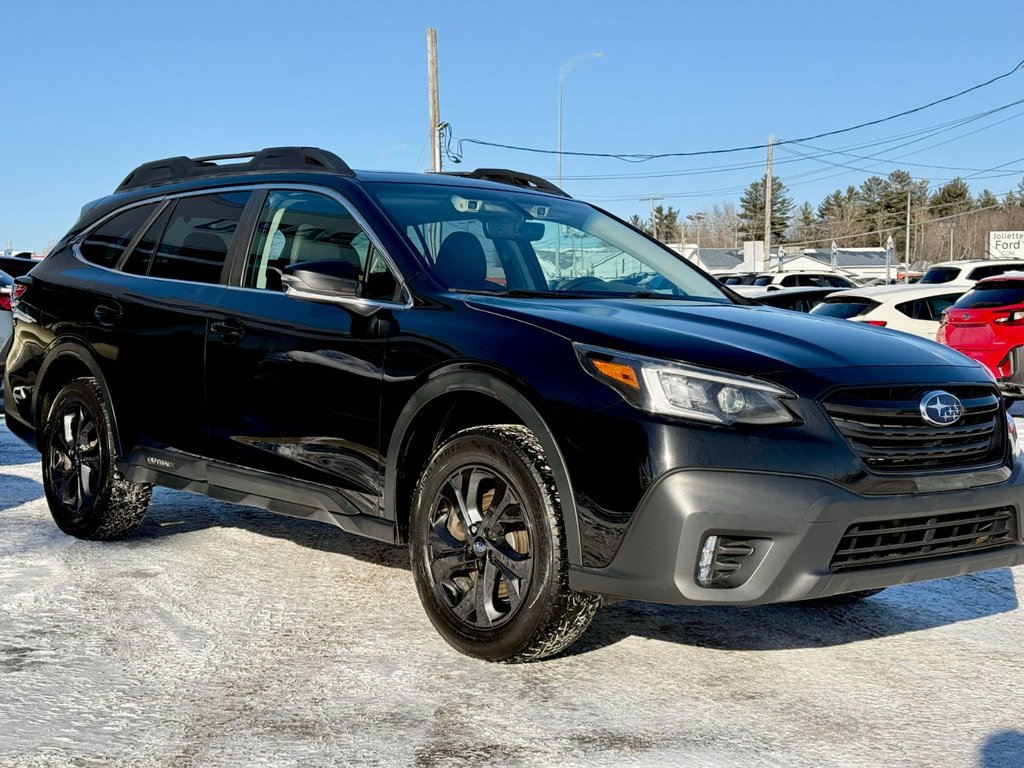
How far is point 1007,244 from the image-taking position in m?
90.3

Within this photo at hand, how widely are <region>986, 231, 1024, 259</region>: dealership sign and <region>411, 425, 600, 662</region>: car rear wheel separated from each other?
9094 cm

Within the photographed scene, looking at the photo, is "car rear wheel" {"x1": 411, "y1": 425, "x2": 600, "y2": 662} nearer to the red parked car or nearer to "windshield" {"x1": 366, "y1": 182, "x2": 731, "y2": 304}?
"windshield" {"x1": 366, "y1": 182, "x2": 731, "y2": 304}

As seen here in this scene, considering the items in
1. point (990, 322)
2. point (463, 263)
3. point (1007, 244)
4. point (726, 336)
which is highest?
point (1007, 244)

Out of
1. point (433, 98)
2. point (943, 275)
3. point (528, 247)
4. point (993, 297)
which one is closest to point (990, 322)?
point (993, 297)

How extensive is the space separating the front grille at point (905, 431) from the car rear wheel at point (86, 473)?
3661mm

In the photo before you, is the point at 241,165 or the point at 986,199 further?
the point at 986,199

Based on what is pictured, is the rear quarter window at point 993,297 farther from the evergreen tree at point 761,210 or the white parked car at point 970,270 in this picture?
the evergreen tree at point 761,210

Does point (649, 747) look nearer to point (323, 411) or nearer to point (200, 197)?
point (323, 411)

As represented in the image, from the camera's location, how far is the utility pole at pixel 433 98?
104ft

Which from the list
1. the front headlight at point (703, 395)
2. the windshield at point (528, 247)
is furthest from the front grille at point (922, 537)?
the windshield at point (528, 247)

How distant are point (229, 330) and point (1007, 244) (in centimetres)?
9290

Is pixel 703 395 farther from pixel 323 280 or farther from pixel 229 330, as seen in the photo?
pixel 229 330

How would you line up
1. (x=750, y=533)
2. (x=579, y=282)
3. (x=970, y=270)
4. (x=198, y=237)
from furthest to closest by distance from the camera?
(x=970, y=270) < (x=198, y=237) < (x=579, y=282) < (x=750, y=533)

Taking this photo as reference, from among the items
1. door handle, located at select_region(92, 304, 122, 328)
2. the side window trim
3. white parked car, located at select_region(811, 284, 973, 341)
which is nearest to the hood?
the side window trim
